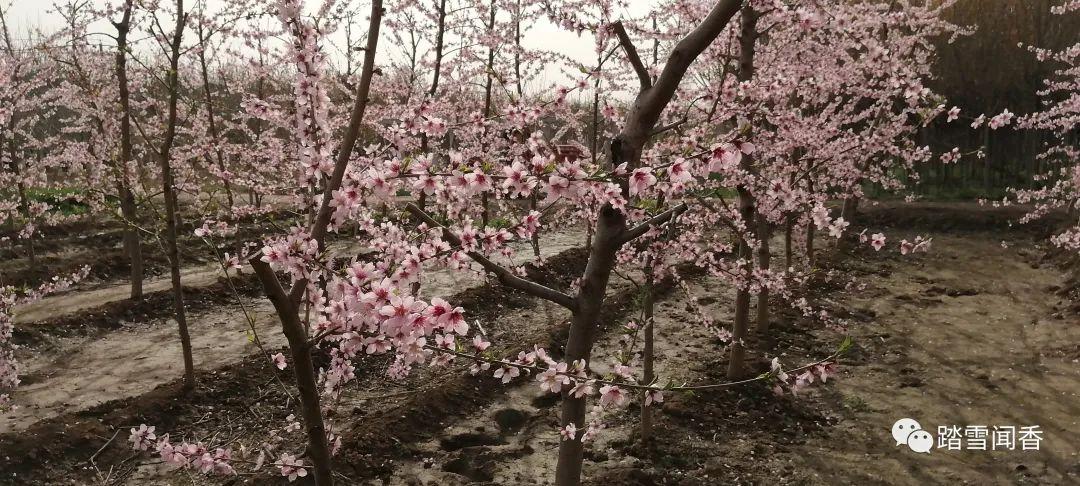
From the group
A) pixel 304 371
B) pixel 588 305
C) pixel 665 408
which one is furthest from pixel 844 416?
pixel 304 371

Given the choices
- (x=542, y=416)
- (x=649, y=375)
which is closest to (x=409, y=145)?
(x=649, y=375)

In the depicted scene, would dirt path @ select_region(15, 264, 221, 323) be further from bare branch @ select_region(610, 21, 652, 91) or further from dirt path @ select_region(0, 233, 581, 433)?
bare branch @ select_region(610, 21, 652, 91)

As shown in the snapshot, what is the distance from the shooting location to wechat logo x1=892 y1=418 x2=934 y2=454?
6781 mm

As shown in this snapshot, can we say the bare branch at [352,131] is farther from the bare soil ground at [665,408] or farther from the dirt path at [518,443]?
the dirt path at [518,443]

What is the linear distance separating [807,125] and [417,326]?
27.4ft

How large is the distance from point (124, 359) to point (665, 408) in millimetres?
7330

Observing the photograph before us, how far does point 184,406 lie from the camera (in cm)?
740

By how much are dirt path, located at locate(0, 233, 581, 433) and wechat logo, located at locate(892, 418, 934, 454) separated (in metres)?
5.03

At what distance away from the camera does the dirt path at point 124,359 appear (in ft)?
25.1

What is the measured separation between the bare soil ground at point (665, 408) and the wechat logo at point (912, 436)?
128mm

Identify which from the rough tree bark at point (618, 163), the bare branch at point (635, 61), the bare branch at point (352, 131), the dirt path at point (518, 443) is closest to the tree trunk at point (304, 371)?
the bare branch at point (352, 131)

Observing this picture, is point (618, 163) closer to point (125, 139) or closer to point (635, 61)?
point (635, 61)

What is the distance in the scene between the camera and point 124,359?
9125 millimetres

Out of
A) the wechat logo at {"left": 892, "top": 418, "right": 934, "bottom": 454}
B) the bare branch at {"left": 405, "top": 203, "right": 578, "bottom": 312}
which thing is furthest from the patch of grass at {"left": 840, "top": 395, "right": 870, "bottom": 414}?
the bare branch at {"left": 405, "top": 203, "right": 578, "bottom": 312}
